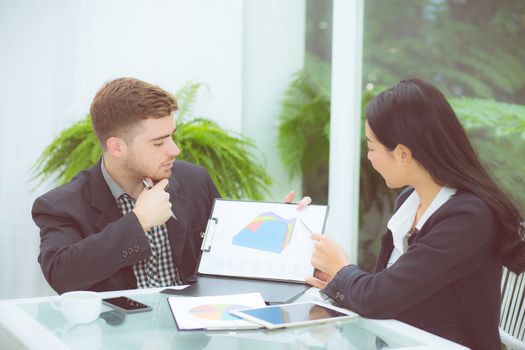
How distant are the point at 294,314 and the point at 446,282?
37 centimetres

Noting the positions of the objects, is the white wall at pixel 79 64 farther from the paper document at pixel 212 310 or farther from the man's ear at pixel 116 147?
the paper document at pixel 212 310

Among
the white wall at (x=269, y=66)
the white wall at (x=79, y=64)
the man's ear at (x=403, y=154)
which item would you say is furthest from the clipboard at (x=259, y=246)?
the white wall at (x=269, y=66)

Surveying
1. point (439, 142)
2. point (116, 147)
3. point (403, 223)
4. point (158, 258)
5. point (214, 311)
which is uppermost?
point (439, 142)

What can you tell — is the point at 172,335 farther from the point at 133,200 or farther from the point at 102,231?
the point at 133,200

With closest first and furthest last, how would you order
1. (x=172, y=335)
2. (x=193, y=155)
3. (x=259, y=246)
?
(x=172, y=335) → (x=259, y=246) → (x=193, y=155)

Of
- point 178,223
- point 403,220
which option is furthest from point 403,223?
point 178,223

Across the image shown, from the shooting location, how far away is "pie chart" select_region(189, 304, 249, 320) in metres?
1.57

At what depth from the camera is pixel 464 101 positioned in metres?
3.19

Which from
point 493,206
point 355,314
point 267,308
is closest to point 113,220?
point 267,308

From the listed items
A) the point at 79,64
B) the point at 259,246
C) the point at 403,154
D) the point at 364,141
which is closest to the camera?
the point at 403,154

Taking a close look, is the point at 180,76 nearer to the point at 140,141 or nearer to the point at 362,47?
the point at 362,47

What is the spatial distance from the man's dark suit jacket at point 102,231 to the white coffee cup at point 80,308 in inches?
15.5

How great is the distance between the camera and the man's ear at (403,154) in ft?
Answer: 5.84

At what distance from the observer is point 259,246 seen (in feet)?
6.66
